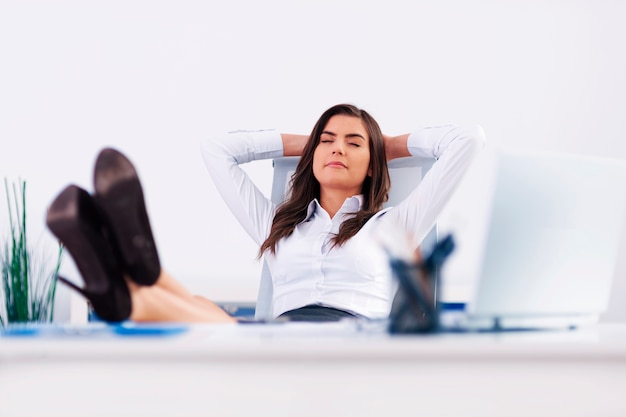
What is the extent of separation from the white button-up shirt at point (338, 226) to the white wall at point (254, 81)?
1.09 metres

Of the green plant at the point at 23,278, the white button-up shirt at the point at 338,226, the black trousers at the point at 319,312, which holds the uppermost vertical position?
the white button-up shirt at the point at 338,226

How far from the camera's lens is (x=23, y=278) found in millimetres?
3223

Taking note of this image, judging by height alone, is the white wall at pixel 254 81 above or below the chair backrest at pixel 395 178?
above

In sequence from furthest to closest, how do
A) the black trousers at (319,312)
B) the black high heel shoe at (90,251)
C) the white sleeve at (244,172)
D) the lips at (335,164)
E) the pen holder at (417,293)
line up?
the white sleeve at (244,172), the lips at (335,164), the black trousers at (319,312), the black high heel shoe at (90,251), the pen holder at (417,293)

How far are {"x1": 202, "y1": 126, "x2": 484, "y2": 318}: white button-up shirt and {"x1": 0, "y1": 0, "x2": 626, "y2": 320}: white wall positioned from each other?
1091mm

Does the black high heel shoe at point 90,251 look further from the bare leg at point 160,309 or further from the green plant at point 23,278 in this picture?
the green plant at point 23,278

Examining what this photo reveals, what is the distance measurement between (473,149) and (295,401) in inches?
63.1

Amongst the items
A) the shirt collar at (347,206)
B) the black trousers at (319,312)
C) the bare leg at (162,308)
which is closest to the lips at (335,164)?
the shirt collar at (347,206)

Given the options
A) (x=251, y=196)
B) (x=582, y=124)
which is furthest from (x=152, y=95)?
(x=582, y=124)

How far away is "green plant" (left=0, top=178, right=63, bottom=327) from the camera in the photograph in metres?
3.15

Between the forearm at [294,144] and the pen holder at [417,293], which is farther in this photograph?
the forearm at [294,144]

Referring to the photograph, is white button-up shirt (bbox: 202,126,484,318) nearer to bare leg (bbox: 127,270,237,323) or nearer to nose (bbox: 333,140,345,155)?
nose (bbox: 333,140,345,155)

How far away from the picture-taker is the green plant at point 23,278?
315cm

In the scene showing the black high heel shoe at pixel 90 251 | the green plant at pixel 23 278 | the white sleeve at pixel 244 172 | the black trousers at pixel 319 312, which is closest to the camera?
the black high heel shoe at pixel 90 251
